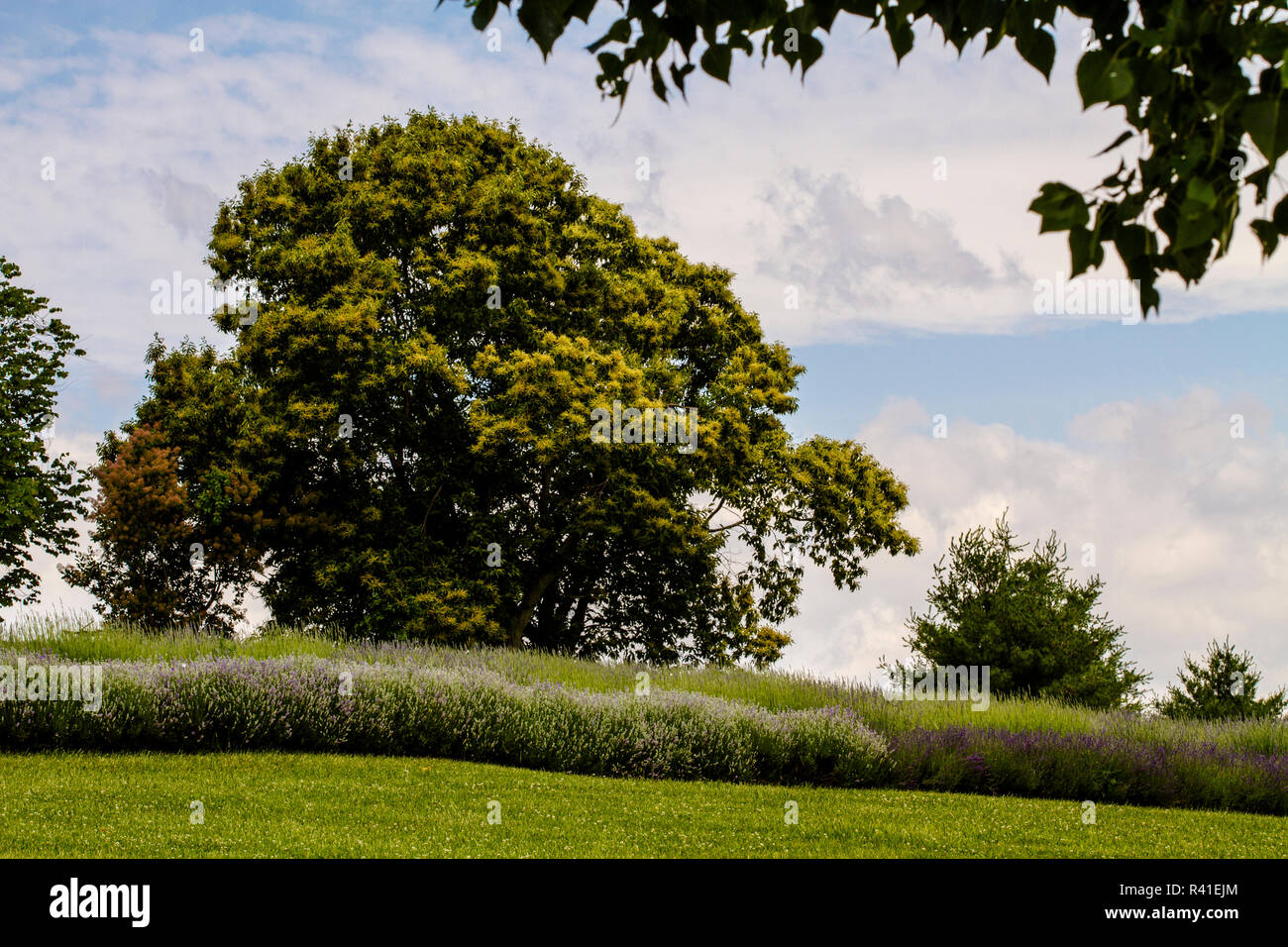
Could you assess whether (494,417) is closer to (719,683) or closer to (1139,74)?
(719,683)

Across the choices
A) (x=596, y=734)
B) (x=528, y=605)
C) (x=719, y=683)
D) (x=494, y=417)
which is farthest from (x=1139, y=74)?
(x=528, y=605)

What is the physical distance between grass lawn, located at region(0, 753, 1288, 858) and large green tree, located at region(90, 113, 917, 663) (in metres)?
10.2

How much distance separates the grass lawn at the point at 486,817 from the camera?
8156mm

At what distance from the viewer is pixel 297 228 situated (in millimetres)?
25797

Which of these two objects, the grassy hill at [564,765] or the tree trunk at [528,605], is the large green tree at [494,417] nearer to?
the tree trunk at [528,605]

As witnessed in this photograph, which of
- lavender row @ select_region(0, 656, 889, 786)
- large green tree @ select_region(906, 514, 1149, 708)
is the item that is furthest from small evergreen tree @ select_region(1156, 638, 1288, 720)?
lavender row @ select_region(0, 656, 889, 786)

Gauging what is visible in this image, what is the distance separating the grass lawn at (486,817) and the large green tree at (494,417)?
10156 millimetres

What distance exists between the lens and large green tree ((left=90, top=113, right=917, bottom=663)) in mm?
22234

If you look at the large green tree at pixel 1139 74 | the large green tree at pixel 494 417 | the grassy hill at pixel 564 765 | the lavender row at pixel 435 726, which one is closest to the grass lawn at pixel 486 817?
the grassy hill at pixel 564 765

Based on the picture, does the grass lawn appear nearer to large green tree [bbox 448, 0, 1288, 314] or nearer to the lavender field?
the lavender field

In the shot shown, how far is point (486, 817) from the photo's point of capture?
910 centimetres

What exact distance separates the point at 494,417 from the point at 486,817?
1347cm
